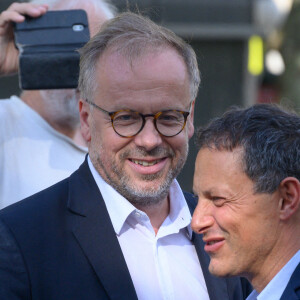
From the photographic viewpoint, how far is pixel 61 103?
3600mm

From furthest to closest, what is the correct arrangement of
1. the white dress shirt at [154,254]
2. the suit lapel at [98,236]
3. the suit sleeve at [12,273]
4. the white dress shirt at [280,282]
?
1. the white dress shirt at [154,254]
2. the suit lapel at [98,236]
3. the suit sleeve at [12,273]
4. the white dress shirt at [280,282]

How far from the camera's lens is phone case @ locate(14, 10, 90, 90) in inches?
117

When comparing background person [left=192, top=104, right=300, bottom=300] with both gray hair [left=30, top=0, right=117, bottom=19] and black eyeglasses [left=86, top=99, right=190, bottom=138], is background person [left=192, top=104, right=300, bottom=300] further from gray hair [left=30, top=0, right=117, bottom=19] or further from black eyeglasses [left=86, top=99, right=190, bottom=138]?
gray hair [left=30, top=0, right=117, bottom=19]

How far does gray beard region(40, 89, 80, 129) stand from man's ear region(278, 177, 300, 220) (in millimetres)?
1703

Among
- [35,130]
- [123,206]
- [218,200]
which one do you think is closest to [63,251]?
[123,206]

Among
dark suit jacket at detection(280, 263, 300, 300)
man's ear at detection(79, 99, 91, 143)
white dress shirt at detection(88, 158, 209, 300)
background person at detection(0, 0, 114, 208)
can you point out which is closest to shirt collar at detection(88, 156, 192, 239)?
white dress shirt at detection(88, 158, 209, 300)

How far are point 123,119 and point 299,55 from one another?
743 cm

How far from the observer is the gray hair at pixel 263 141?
6.82 feet

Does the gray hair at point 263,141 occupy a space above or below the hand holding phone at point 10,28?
below

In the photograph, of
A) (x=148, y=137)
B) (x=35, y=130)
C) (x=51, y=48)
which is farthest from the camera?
(x=35, y=130)

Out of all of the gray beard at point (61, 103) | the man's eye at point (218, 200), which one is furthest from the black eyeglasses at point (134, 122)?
the gray beard at point (61, 103)

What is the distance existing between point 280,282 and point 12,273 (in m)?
0.88

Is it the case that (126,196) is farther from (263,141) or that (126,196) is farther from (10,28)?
(10,28)

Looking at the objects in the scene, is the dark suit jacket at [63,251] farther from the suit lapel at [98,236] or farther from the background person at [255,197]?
the background person at [255,197]
